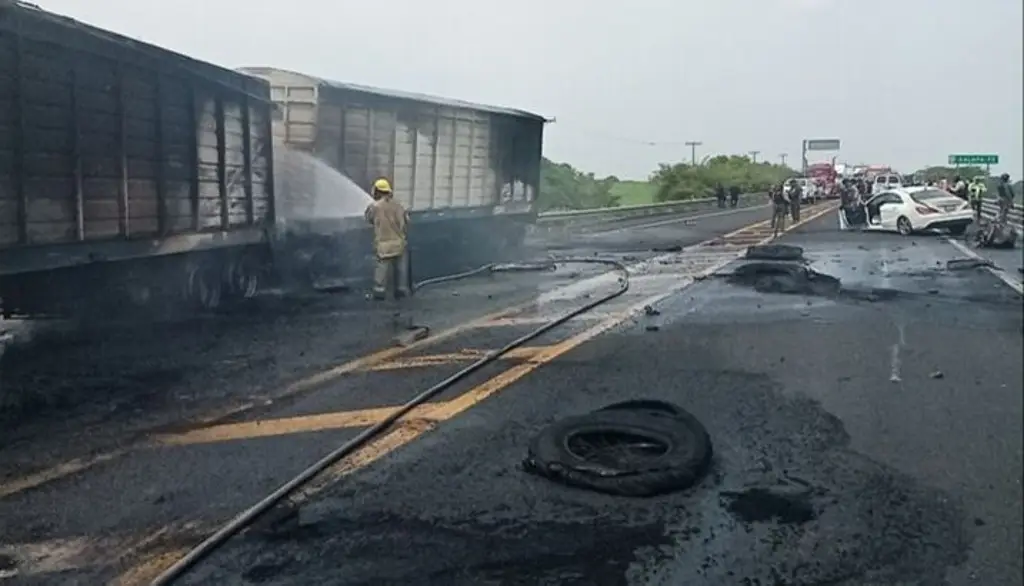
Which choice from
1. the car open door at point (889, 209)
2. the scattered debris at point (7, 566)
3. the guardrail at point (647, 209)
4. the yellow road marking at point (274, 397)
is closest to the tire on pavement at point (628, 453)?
the guardrail at point (647, 209)

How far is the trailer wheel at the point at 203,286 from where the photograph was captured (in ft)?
31.5

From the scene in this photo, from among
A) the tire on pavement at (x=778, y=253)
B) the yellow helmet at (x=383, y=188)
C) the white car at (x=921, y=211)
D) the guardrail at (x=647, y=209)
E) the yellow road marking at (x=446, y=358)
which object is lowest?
the yellow road marking at (x=446, y=358)

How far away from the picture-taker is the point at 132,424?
222 inches

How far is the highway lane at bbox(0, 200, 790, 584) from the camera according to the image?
4020 millimetres

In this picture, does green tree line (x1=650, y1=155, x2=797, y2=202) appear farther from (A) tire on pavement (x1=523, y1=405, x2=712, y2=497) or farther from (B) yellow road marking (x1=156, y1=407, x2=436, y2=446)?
(B) yellow road marking (x1=156, y1=407, x2=436, y2=446)

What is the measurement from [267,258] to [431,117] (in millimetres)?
2157

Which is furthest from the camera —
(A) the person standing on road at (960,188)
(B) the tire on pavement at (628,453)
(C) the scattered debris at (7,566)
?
(B) the tire on pavement at (628,453)

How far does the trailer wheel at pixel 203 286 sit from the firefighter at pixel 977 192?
297 inches

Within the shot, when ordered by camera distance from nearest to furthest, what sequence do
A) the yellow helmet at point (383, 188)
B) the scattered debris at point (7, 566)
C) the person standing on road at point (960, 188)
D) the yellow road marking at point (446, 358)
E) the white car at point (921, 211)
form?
1. the person standing on road at point (960, 188)
2. the white car at point (921, 211)
3. the scattered debris at point (7, 566)
4. the yellow road marking at point (446, 358)
5. the yellow helmet at point (383, 188)

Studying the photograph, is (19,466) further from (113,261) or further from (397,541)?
(113,261)

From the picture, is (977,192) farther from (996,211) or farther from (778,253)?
(778,253)

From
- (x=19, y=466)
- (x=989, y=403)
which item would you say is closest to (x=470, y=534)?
(x=19, y=466)

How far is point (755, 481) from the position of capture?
4594mm

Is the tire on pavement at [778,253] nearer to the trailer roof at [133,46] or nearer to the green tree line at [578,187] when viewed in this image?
the trailer roof at [133,46]
